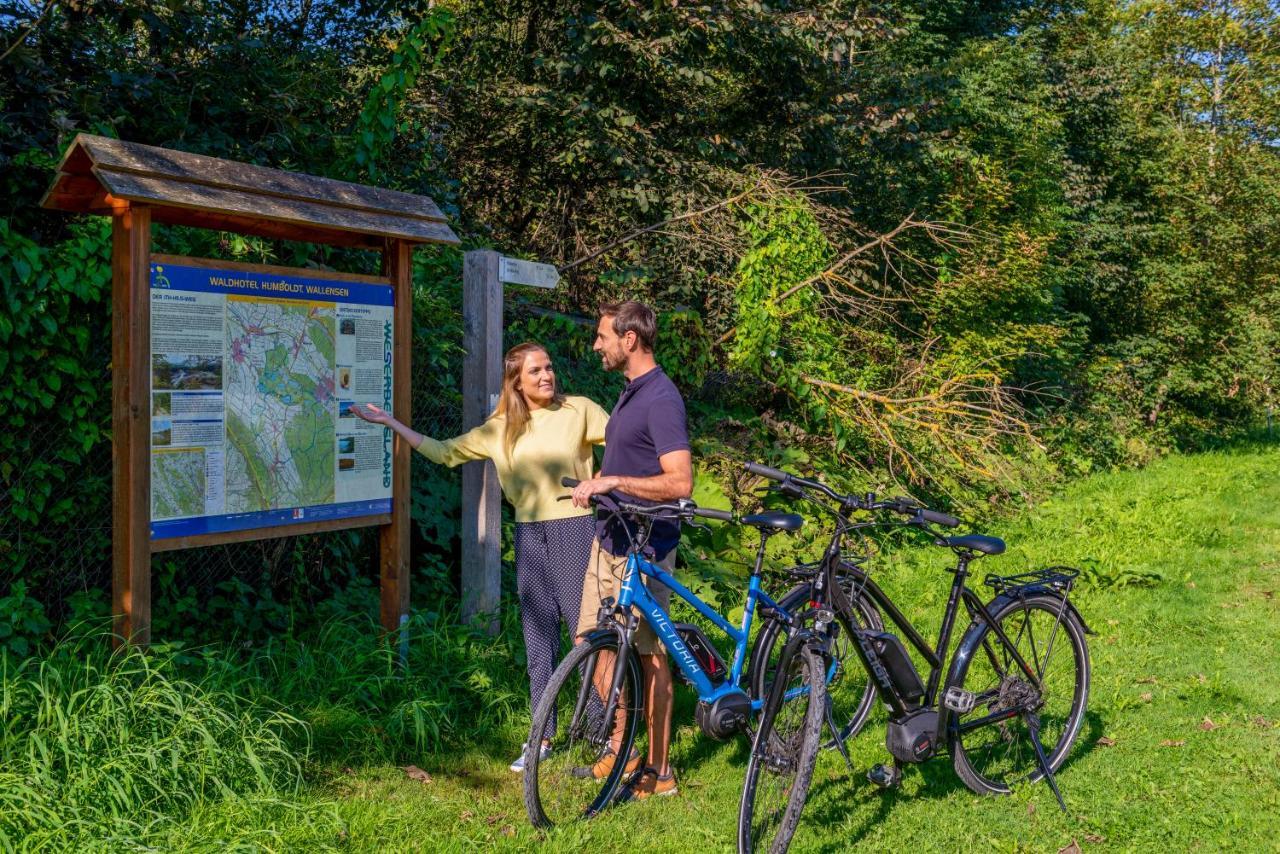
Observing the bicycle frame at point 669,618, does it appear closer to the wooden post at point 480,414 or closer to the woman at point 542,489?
the woman at point 542,489

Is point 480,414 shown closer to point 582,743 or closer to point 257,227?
Result: point 257,227

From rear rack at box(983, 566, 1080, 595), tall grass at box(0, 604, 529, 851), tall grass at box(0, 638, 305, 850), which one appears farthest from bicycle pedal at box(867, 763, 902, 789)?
tall grass at box(0, 638, 305, 850)

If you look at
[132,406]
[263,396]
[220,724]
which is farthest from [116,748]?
[263,396]

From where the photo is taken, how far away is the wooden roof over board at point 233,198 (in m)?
4.23

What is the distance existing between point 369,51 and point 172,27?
7.96 feet

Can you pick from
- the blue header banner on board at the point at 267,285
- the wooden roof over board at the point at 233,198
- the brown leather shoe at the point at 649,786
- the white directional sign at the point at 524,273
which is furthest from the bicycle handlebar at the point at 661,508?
the white directional sign at the point at 524,273

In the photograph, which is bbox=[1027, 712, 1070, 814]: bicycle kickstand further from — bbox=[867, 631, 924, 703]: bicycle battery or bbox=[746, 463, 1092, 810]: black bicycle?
bbox=[867, 631, 924, 703]: bicycle battery

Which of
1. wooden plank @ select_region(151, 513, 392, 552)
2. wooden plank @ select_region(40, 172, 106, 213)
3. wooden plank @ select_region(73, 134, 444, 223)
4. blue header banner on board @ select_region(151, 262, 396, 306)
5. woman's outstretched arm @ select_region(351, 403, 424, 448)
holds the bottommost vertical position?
wooden plank @ select_region(151, 513, 392, 552)

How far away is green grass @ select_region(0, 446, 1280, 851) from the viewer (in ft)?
12.8

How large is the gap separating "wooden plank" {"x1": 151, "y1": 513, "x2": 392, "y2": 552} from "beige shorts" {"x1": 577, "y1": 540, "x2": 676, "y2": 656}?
1.28m

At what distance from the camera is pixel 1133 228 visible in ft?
66.8

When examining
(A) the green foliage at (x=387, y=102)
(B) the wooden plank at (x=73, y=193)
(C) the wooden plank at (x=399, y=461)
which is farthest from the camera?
(A) the green foliage at (x=387, y=102)

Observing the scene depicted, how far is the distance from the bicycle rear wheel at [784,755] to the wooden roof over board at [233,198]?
2771 mm

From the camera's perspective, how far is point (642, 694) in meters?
4.44
